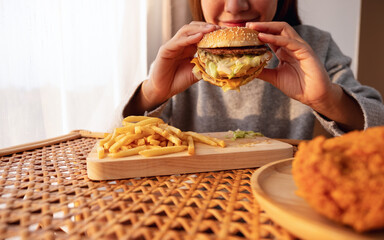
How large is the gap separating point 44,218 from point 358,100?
1.37 meters

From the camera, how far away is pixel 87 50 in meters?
2.39

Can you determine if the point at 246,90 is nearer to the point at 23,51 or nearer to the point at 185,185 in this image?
the point at 185,185

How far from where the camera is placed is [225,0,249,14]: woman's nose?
4.78 feet

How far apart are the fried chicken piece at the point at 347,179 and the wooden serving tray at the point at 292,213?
2cm

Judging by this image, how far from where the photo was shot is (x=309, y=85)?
122 centimetres

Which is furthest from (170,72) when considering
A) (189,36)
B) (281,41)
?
(281,41)

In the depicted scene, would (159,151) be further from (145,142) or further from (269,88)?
(269,88)

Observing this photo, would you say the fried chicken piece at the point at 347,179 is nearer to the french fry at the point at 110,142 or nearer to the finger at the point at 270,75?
the french fry at the point at 110,142

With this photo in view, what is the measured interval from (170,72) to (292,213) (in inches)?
45.4

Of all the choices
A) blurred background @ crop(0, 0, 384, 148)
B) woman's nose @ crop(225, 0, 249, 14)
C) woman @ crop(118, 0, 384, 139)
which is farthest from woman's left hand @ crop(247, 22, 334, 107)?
blurred background @ crop(0, 0, 384, 148)

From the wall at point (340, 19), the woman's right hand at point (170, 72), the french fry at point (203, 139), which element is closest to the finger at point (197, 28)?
the woman's right hand at point (170, 72)

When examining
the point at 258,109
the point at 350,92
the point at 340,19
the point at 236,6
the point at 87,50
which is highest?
the point at 340,19

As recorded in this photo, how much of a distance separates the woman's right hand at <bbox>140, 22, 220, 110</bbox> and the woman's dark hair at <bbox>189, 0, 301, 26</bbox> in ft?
2.18

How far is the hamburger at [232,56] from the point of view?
1138mm
